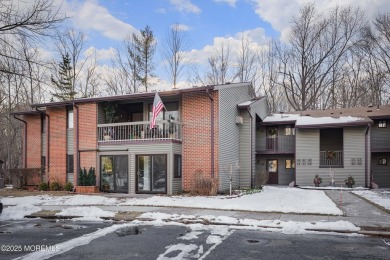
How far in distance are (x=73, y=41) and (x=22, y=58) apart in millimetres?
33041

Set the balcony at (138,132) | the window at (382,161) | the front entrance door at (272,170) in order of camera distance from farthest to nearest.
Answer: the front entrance door at (272,170) < the window at (382,161) < the balcony at (138,132)

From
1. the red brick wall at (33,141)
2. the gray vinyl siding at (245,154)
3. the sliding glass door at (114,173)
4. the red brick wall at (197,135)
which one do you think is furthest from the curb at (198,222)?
the red brick wall at (33,141)

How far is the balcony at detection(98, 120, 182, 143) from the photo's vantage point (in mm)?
19223

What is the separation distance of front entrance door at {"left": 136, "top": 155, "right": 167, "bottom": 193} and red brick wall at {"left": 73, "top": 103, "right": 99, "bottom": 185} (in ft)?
10.1

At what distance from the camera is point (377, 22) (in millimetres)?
36594

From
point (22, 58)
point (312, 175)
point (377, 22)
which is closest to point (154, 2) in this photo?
point (22, 58)

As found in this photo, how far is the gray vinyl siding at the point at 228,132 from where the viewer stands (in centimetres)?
1941

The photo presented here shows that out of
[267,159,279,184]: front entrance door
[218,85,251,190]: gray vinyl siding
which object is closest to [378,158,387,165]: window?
[267,159,279,184]: front entrance door

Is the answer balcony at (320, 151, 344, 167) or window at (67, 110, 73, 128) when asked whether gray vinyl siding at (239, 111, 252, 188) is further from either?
window at (67, 110, 73, 128)

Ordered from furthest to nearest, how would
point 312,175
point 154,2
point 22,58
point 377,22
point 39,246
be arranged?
point 377,22 → point 312,175 → point 154,2 → point 22,58 → point 39,246

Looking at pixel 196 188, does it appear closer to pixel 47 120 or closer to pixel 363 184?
pixel 47 120

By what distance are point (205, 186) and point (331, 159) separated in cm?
1237

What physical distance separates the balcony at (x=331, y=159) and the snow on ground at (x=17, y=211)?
1948cm

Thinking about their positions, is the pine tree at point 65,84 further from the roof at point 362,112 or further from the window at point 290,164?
the roof at point 362,112
